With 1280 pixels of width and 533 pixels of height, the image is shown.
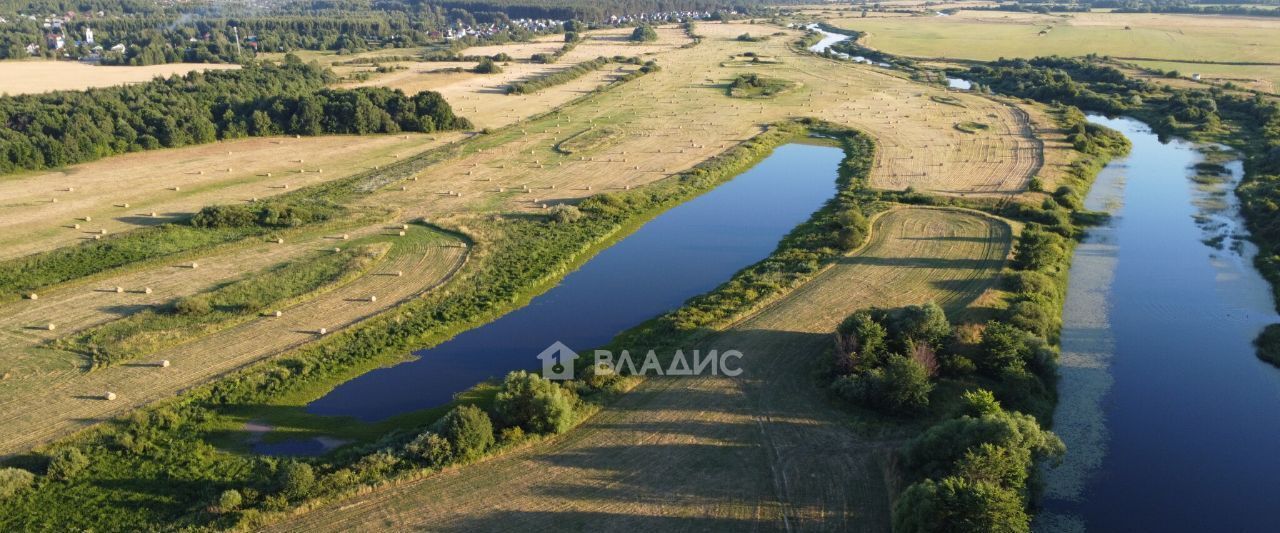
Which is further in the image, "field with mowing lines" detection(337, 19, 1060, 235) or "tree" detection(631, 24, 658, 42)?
"tree" detection(631, 24, 658, 42)

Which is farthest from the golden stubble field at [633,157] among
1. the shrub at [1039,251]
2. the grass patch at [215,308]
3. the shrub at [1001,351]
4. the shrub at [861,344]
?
the shrub at [1001,351]

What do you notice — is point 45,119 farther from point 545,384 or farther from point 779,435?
point 779,435

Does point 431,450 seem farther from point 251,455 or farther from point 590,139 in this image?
point 590,139

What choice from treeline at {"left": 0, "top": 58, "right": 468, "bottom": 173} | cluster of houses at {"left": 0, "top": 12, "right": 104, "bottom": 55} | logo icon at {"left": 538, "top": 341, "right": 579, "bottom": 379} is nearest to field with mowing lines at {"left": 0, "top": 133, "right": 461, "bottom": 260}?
treeline at {"left": 0, "top": 58, "right": 468, "bottom": 173}

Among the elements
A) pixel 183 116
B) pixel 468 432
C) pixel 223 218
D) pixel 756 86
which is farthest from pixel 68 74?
pixel 468 432

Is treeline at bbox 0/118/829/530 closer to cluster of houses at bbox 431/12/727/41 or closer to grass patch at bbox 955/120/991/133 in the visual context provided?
grass patch at bbox 955/120/991/133

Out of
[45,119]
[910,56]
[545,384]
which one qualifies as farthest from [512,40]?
[545,384]

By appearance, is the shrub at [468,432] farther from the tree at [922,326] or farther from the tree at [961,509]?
the tree at [922,326]
